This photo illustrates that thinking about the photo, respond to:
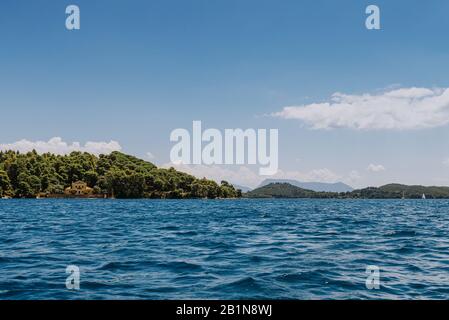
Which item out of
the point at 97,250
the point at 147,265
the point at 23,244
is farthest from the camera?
the point at 23,244

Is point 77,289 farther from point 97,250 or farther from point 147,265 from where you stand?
point 97,250

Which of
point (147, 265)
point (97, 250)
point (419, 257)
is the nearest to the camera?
point (147, 265)

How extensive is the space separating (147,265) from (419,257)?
550 inches
